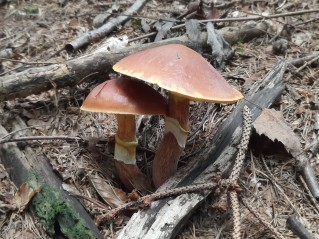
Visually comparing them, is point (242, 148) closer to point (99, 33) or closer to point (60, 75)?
point (60, 75)

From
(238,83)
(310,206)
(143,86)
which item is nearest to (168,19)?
(238,83)

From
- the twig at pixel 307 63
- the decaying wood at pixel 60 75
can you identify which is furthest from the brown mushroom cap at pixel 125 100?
the twig at pixel 307 63

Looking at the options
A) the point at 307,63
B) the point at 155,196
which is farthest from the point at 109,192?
the point at 307,63

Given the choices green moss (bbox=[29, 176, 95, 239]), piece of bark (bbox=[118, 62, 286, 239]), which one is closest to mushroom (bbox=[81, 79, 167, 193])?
piece of bark (bbox=[118, 62, 286, 239])

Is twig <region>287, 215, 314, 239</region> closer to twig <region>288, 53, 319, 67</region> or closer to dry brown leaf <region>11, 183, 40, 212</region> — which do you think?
dry brown leaf <region>11, 183, 40, 212</region>

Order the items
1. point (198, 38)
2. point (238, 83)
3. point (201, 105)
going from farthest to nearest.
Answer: point (198, 38), point (238, 83), point (201, 105)

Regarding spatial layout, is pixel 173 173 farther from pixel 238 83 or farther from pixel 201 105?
pixel 238 83
